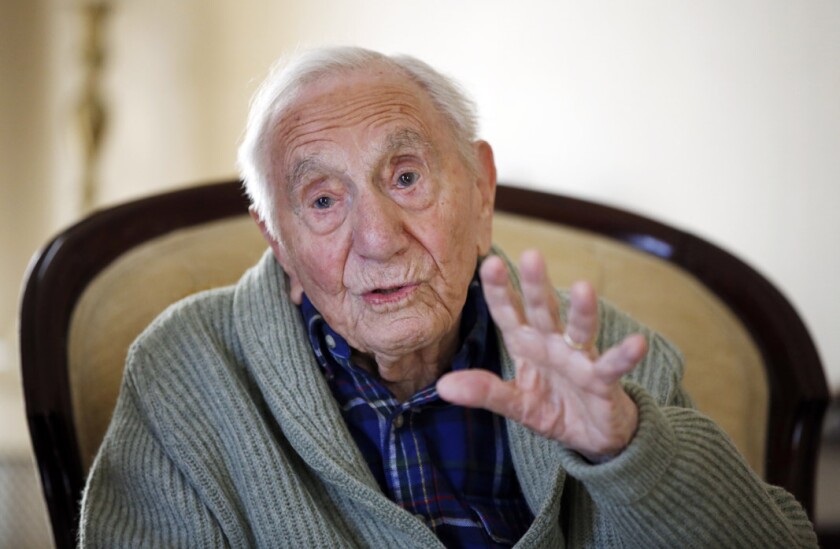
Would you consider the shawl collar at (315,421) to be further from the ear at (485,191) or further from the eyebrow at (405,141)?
the eyebrow at (405,141)

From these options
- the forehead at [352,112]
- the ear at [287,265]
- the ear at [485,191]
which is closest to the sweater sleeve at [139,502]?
the ear at [287,265]

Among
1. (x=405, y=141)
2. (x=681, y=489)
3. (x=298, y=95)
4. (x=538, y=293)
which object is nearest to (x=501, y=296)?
(x=538, y=293)

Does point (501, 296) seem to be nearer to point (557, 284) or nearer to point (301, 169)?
point (301, 169)

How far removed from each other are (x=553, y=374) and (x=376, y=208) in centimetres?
38

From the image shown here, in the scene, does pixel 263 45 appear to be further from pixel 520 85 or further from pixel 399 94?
pixel 399 94

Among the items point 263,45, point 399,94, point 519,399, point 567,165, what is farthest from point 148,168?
point 519,399

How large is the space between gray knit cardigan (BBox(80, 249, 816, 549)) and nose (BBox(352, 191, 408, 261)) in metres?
0.18

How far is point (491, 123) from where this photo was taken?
2.51 metres

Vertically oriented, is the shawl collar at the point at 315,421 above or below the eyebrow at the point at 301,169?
Result: below

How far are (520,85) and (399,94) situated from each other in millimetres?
1127

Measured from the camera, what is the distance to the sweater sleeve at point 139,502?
1.22 metres

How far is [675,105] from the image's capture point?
2160 millimetres

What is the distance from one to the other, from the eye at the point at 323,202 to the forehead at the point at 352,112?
0.20 ft

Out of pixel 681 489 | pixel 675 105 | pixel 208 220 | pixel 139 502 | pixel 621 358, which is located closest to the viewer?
pixel 621 358
